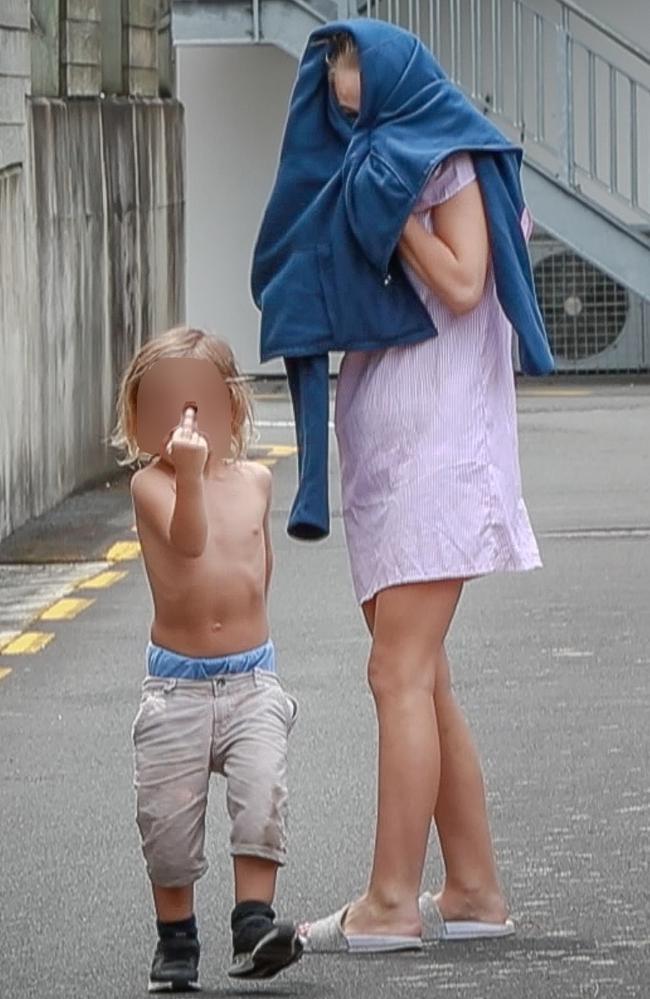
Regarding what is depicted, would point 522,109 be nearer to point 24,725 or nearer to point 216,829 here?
point 24,725

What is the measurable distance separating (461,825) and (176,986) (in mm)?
736

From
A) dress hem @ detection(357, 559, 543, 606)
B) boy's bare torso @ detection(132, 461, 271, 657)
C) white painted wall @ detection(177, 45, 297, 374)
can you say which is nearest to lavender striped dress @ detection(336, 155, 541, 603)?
dress hem @ detection(357, 559, 543, 606)

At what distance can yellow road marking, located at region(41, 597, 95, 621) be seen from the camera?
34.6 ft

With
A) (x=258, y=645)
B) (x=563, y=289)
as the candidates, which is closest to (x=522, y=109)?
(x=563, y=289)

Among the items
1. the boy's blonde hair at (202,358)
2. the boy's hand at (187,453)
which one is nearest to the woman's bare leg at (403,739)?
the boy's blonde hair at (202,358)

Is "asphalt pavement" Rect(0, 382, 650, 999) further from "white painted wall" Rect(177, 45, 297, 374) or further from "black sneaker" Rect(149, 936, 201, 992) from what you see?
"white painted wall" Rect(177, 45, 297, 374)

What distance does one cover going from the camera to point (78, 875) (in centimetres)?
646

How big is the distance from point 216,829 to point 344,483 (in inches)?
59.0

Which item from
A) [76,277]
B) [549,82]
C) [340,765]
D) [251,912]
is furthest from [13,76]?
[549,82]

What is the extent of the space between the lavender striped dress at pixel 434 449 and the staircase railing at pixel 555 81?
13386 millimetres

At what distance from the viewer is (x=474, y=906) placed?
19.1ft

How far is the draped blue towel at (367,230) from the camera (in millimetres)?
5578

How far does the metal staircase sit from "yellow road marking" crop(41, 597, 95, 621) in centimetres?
849

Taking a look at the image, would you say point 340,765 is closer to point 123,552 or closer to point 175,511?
point 175,511
